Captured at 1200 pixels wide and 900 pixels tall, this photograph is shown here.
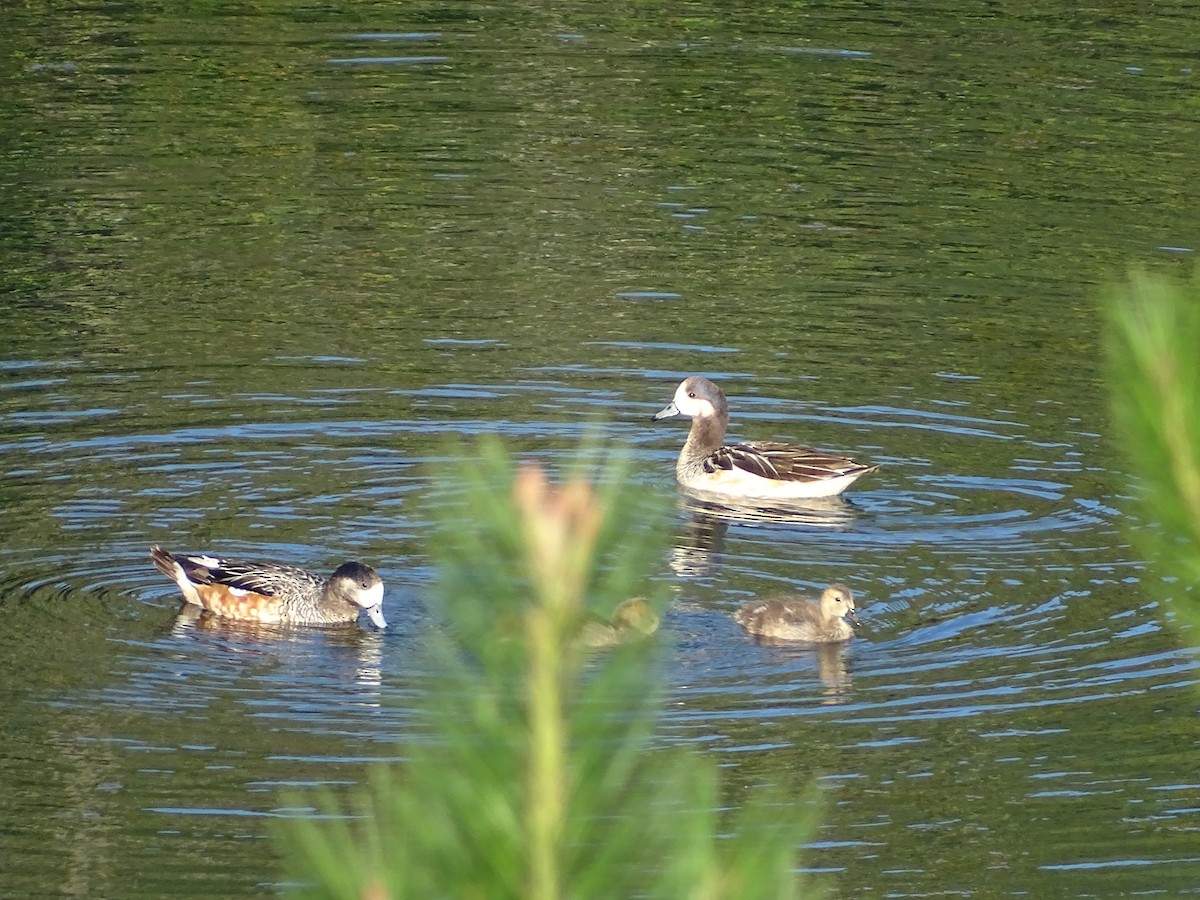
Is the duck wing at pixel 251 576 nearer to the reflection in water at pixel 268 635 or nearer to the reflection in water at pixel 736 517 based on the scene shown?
the reflection in water at pixel 268 635

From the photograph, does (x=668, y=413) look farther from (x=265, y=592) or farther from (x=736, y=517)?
(x=265, y=592)

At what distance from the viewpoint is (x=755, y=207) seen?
63.4 ft

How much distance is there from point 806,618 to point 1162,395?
822 centimetres

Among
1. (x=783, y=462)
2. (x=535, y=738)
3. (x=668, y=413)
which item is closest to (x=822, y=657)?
(x=783, y=462)

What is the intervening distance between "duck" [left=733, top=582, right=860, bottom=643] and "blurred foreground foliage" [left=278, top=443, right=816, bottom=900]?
8.28 m

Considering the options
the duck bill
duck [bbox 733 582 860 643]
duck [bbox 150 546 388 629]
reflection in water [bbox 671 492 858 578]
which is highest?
the duck bill

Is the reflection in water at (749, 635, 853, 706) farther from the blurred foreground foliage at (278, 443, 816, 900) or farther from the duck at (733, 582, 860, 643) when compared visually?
the blurred foreground foliage at (278, 443, 816, 900)

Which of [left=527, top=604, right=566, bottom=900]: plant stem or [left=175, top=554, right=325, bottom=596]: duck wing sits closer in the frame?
[left=527, top=604, right=566, bottom=900]: plant stem

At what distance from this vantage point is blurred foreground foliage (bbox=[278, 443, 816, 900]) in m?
2.32

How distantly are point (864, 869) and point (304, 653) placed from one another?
3.67 metres

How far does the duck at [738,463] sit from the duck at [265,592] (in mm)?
3429

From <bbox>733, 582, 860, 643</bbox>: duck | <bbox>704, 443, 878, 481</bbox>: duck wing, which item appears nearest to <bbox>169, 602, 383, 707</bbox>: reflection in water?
<bbox>733, 582, 860, 643</bbox>: duck

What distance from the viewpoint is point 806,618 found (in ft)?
35.5

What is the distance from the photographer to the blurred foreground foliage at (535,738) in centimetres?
232
